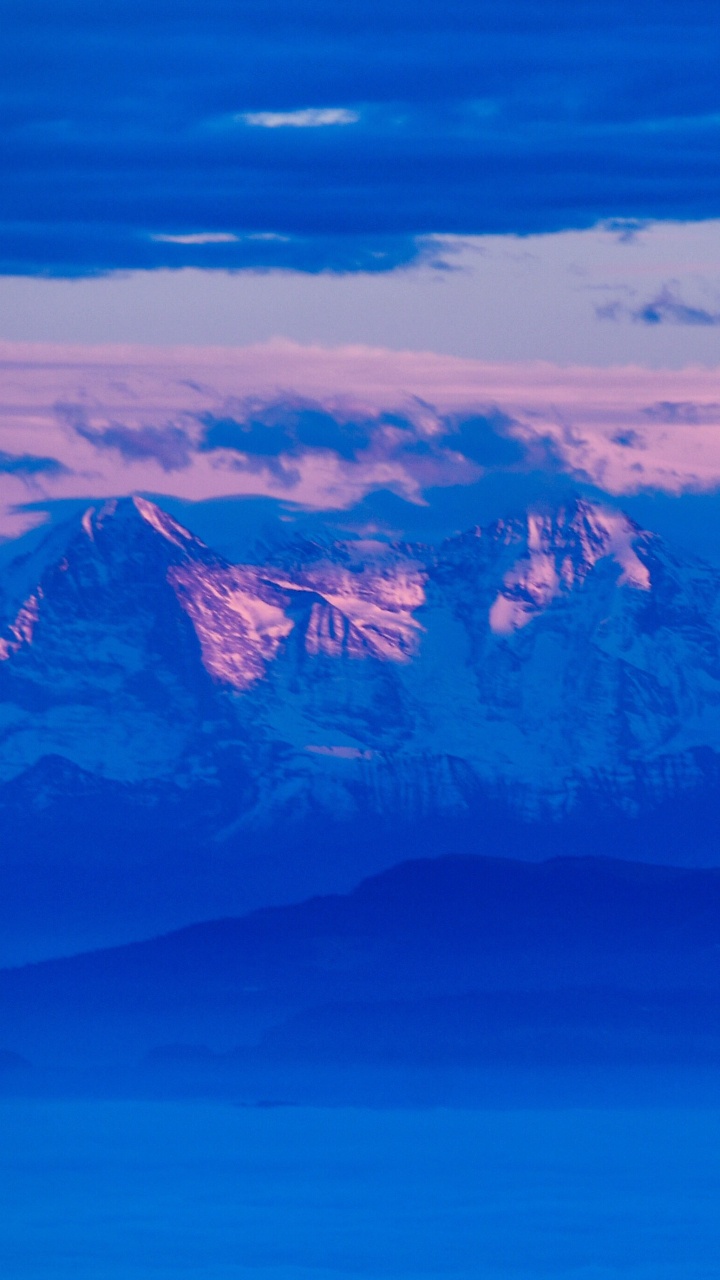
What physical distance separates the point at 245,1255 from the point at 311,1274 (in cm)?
967

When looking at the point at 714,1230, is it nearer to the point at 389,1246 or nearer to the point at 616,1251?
the point at 616,1251

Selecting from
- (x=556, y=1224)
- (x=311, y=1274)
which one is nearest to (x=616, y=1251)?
(x=556, y=1224)

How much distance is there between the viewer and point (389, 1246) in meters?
194

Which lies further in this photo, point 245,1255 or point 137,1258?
point 245,1255

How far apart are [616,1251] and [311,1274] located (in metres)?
27.7

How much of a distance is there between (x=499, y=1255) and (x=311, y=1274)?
17.1 metres

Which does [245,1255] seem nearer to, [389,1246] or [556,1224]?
[389,1246]

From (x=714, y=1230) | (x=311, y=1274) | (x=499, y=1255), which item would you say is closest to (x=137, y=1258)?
(x=311, y=1274)

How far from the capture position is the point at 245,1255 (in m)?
Result: 197

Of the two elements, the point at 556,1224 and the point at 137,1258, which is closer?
the point at 137,1258

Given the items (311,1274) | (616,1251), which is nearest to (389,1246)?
(311,1274)

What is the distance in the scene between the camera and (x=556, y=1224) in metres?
199

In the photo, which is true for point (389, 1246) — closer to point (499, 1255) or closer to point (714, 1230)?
point (499, 1255)

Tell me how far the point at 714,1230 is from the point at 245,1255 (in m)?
43.9
